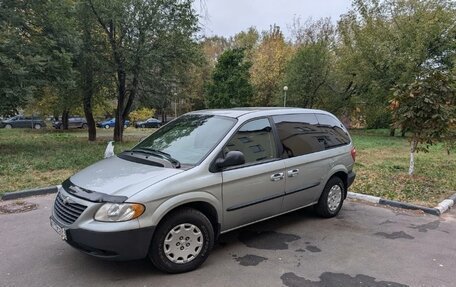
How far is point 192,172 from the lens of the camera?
3.87m

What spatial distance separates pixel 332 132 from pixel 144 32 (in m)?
12.0

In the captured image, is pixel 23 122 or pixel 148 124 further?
pixel 148 124

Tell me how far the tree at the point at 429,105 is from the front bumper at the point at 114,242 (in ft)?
22.5

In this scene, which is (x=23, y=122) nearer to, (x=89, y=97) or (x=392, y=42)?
(x=89, y=97)

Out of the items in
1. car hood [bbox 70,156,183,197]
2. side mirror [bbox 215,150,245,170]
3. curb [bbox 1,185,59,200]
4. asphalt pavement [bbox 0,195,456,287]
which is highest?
side mirror [bbox 215,150,245,170]

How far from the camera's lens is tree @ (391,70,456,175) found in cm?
799

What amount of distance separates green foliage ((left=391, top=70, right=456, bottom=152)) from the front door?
491 cm

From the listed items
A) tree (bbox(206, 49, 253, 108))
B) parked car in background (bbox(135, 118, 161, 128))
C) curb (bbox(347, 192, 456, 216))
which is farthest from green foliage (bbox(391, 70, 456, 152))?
parked car in background (bbox(135, 118, 161, 128))

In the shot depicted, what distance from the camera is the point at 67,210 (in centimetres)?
370

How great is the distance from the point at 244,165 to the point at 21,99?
9.85 meters

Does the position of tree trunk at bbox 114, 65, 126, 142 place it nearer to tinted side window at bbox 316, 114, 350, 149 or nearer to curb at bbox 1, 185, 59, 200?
curb at bbox 1, 185, 59, 200

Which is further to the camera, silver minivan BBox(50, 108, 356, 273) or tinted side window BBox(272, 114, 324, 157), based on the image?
tinted side window BBox(272, 114, 324, 157)

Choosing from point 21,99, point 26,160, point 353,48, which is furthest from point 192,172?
point 353,48

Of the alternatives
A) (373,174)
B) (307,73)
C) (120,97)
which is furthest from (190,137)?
(307,73)
